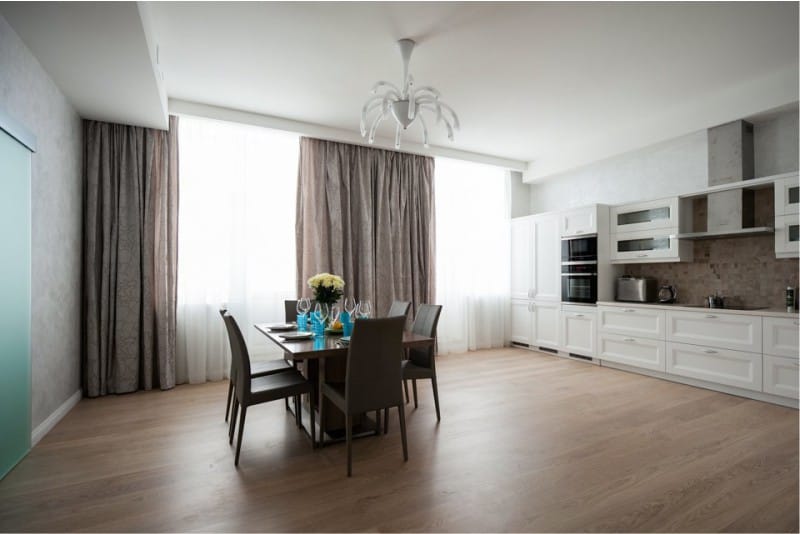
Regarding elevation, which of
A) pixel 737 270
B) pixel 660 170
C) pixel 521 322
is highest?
pixel 660 170

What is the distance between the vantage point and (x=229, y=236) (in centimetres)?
455

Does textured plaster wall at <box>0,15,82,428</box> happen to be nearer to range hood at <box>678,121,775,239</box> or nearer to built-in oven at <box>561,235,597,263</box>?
built-in oven at <box>561,235,597,263</box>

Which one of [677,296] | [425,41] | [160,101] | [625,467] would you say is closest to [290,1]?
[425,41]

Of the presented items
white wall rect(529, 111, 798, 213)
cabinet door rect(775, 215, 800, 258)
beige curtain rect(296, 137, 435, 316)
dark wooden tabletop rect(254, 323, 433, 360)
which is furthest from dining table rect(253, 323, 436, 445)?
white wall rect(529, 111, 798, 213)

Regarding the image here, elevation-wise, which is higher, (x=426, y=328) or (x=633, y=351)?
(x=426, y=328)

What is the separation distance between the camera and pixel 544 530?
6.11ft

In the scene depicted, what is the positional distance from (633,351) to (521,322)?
5.73ft

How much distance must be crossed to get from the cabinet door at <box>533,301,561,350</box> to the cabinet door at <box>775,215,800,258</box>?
7.87 feet

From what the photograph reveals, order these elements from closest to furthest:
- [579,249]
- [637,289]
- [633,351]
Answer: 1. [633,351]
2. [637,289]
3. [579,249]

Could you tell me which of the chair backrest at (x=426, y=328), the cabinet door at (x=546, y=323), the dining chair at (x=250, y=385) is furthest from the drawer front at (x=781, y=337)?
the dining chair at (x=250, y=385)

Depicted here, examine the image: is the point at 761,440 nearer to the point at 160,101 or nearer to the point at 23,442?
the point at 23,442

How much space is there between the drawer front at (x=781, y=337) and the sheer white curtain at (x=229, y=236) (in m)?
4.70

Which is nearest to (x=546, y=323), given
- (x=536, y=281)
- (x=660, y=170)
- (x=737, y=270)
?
(x=536, y=281)

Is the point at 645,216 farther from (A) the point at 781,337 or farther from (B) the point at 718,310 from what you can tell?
(A) the point at 781,337
